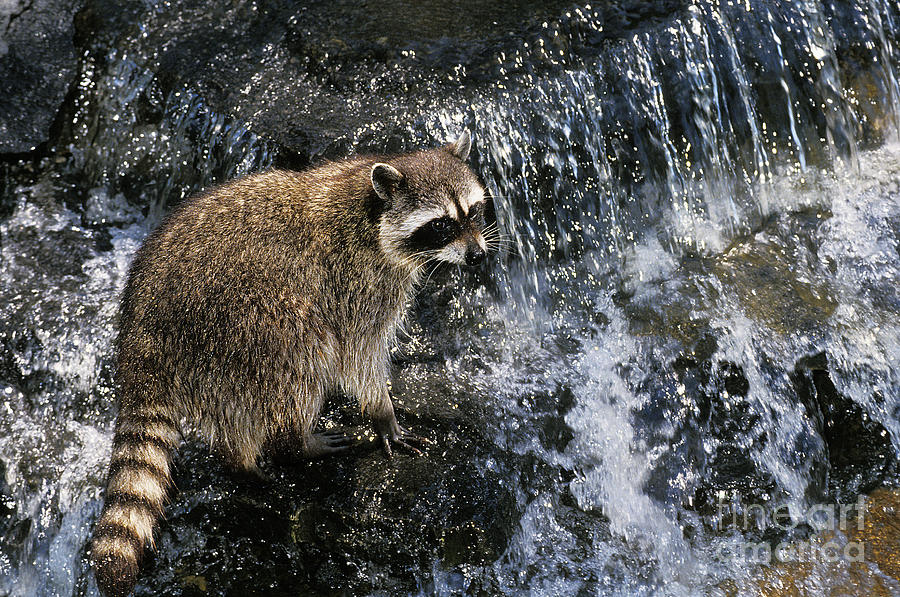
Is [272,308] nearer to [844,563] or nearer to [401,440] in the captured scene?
[401,440]

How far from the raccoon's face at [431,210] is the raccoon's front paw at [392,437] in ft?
2.36

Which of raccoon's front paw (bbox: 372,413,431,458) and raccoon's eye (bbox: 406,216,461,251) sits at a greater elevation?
raccoon's eye (bbox: 406,216,461,251)

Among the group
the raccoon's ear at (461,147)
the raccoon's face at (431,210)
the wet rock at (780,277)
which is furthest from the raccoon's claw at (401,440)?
the wet rock at (780,277)

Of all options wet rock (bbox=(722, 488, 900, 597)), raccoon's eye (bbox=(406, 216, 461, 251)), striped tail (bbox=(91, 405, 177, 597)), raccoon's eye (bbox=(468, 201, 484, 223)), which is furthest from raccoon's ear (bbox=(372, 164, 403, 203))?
wet rock (bbox=(722, 488, 900, 597))

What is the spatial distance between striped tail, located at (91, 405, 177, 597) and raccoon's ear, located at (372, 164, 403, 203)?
126cm

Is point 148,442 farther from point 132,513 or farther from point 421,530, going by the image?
point 421,530

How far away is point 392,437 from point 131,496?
1125 millimetres

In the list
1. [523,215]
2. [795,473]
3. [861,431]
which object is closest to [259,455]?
[523,215]

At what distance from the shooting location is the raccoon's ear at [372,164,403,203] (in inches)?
132

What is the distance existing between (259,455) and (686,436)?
2.01m

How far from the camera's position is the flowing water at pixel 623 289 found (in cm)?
363

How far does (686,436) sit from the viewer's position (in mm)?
3943

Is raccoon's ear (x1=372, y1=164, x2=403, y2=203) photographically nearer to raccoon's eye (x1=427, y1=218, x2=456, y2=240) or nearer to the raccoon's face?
the raccoon's face

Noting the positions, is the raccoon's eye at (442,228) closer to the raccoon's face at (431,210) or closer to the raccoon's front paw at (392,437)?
the raccoon's face at (431,210)
